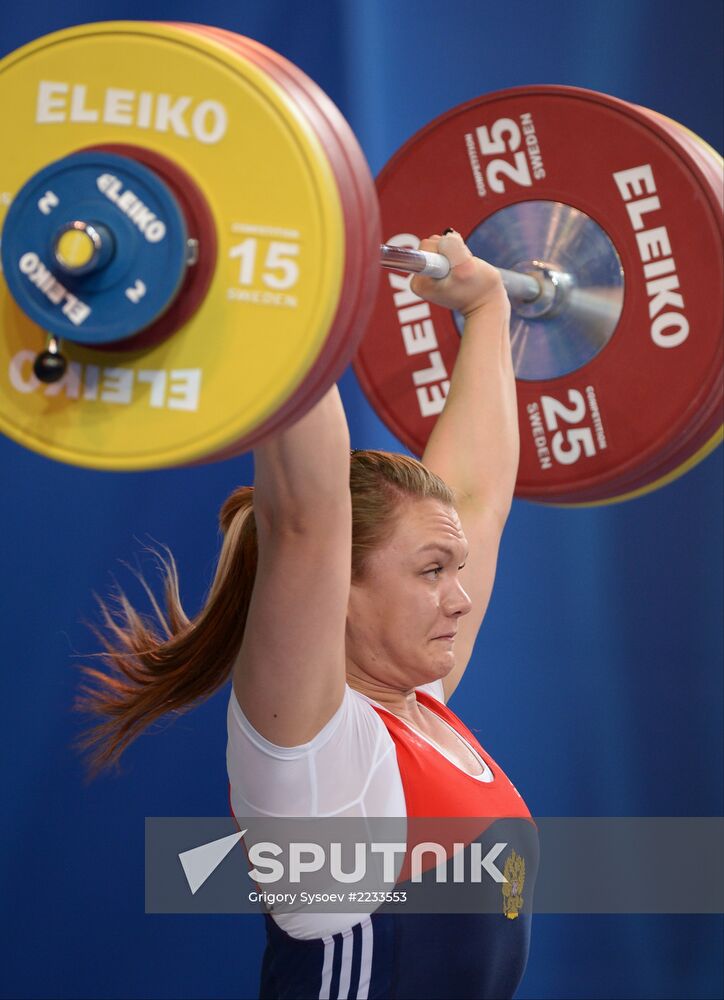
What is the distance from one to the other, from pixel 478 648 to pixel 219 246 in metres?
1.76

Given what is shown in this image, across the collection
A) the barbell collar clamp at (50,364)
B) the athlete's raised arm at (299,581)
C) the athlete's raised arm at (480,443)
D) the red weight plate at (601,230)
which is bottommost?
the athlete's raised arm at (299,581)

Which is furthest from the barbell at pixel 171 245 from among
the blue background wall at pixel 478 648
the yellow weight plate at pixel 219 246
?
the blue background wall at pixel 478 648

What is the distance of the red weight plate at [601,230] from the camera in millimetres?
1864

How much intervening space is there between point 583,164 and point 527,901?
3.36 feet

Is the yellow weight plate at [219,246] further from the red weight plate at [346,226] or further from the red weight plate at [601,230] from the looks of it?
the red weight plate at [601,230]

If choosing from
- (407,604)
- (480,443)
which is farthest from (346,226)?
(480,443)

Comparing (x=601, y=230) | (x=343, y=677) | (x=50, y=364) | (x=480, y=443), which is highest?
(x=601, y=230)

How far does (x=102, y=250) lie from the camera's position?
Result: 103 centimetres

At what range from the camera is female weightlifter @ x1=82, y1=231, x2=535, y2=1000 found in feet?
4.03

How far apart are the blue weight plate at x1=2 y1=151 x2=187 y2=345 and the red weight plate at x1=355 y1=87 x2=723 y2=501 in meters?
1.00

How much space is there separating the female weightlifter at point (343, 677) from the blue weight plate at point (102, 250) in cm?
18

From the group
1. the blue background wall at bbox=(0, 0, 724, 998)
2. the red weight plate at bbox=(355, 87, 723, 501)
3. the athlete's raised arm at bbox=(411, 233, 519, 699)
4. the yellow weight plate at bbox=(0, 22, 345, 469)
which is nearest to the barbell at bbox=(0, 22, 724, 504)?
the yellow weight plate at bbox=(0, 22, 345, 469)

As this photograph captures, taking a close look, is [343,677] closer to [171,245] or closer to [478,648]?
[171,245]

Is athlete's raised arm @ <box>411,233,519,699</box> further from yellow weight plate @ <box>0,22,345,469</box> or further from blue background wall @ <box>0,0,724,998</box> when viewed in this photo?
yellow weight plate @ <box>0,22,345,469</box>
